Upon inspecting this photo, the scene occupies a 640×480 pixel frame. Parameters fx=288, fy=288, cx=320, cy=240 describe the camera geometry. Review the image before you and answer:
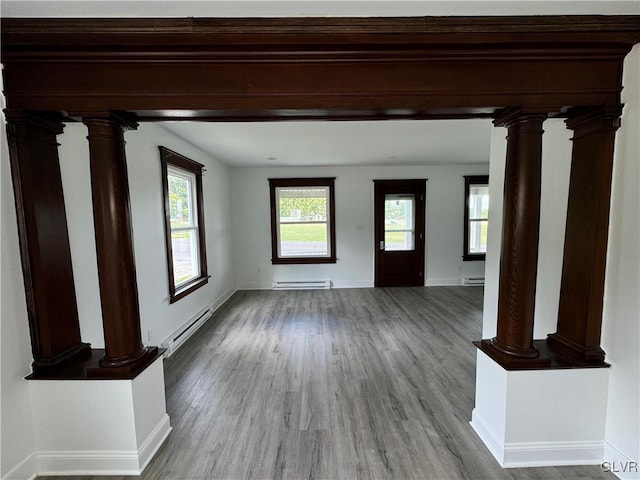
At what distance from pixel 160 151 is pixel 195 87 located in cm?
189

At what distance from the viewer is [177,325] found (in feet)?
11.1

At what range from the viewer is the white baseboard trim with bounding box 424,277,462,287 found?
602cm

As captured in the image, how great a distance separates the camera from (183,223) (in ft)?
12.6

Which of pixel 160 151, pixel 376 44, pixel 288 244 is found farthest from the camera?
pixel 288 244

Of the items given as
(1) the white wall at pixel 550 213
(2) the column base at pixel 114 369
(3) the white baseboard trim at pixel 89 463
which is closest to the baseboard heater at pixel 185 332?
(3) the white baseboard trim at pixel 89 463

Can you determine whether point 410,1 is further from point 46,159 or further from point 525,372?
point 46,159

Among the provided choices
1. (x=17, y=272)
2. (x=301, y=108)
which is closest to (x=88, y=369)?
(x=17, y=272)

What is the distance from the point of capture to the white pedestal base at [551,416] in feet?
5.42

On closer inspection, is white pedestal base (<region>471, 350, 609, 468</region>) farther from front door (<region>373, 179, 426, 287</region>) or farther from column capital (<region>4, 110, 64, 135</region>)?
front door (<region>373, 179, 426, 287</region>)

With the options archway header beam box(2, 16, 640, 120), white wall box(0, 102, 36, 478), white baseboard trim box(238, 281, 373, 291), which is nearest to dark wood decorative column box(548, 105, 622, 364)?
archway header beam box(2, 16, 640, 120)

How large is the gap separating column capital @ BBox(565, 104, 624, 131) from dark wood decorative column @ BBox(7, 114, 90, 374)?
3.00 m

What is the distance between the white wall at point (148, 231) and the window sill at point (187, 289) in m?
0.07

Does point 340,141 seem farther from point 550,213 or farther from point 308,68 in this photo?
point 550,213

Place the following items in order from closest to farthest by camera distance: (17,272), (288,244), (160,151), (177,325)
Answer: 1. (17,272)
2. (160,151)
3. (177,325)
4. (288,244)
